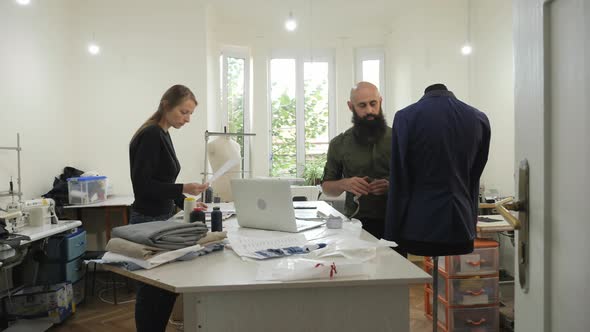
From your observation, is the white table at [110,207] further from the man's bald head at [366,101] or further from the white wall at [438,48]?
the white wall at [438,48]

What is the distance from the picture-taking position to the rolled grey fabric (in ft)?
4.61

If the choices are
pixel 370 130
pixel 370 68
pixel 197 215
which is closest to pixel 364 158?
pixel 370 130

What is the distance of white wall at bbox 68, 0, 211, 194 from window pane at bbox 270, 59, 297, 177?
51.5 inches

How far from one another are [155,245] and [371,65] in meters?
5.06

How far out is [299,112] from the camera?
5.91 meters

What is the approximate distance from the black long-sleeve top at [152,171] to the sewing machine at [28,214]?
129 centimetres

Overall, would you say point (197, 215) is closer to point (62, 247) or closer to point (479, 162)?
point (479, 162)

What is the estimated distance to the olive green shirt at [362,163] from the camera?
2.16m

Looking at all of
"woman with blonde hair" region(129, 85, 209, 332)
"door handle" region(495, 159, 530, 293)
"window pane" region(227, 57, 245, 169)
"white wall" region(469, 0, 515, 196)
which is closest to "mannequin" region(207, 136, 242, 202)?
"window pane" region(227, 57, 245, 169)

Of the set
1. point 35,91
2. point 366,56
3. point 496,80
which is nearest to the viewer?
point 35,91

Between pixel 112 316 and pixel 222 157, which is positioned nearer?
pixel 112 316

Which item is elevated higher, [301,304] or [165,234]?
[165,234]

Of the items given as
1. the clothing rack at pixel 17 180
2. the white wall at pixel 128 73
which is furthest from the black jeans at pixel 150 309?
the white wall at pixel 128 73

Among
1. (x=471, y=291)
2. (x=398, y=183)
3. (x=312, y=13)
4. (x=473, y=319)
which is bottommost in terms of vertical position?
(x=473, y=319)
